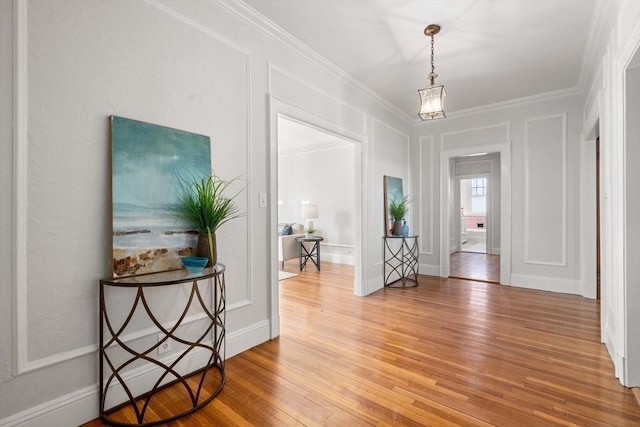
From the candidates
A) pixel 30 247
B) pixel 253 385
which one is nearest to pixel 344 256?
pixel 253 385

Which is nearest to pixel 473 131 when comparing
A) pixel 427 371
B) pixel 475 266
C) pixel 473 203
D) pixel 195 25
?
pixel 475 266

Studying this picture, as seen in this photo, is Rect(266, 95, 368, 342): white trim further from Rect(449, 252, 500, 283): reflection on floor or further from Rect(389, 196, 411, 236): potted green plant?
Rect(449, 252, 500, 283): reflection on floor

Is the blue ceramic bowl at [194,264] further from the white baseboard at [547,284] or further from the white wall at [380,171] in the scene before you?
the white baseboard at [547,284]

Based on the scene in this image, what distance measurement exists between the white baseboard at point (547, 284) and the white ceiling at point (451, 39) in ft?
8.76

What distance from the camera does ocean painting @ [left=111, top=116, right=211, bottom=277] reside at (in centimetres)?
176

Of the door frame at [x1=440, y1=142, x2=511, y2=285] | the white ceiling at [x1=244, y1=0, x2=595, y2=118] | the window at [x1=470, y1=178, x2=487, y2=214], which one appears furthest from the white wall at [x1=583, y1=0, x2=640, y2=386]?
the window at [x1=470, y1=178, x2=487, y2=214]

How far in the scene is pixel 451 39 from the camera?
2943 millimetres

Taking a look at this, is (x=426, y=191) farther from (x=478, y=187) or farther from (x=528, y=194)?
(x=478, y=187)

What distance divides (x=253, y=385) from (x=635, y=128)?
9.67 ft

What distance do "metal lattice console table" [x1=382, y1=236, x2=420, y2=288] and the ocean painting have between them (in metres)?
3.15

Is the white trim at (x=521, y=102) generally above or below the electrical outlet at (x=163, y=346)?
above

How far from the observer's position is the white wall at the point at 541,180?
13.9ft

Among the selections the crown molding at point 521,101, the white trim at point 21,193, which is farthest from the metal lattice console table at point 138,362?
the crown molding at point 521,101

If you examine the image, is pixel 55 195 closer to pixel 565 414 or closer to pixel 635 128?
pixel 565 414
